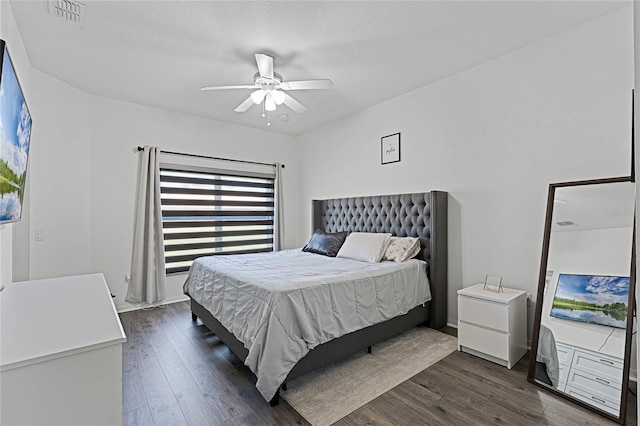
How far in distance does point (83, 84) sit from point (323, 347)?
382 centimetres

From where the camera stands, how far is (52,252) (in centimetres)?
318

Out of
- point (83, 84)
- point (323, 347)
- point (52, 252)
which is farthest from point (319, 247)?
point (83, 84)

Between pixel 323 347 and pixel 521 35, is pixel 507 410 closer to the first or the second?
pixel 323 347

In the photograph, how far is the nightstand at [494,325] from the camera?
2402 mm

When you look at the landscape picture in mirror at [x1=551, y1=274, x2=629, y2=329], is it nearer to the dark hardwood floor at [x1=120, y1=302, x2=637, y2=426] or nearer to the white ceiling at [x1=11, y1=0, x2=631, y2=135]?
the dark hardwood floor at [x1=120, y1=302, x2=637, y2=426]

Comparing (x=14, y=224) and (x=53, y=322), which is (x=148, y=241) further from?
(x=53, y=322)

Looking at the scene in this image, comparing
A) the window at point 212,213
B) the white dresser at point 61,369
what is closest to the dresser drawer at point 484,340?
the white dresser at point 61,369

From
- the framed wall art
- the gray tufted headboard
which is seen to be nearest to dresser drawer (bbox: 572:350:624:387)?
the gray tufted headboard

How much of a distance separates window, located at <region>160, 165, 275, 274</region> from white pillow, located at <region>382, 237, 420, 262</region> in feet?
8.27

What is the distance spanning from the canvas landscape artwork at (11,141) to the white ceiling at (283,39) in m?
1.01

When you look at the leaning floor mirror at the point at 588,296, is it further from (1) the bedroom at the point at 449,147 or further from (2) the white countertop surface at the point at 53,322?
(2) the white countertop surface at the point at 53,322

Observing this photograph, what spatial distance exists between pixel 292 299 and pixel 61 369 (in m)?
1.27

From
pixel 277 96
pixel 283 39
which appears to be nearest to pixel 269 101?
pixel 277 96

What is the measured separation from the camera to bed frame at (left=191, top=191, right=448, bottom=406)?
2.30 metres
